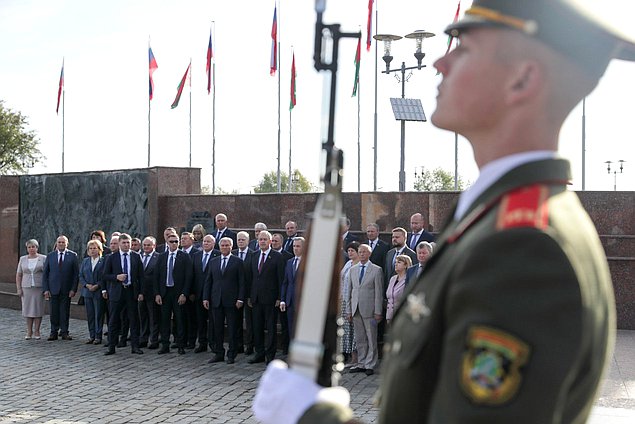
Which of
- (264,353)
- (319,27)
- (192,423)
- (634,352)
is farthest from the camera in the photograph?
(264,353)

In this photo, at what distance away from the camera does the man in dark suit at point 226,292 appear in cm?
1319

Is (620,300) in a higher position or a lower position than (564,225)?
lower

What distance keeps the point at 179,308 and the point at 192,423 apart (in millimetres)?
5630

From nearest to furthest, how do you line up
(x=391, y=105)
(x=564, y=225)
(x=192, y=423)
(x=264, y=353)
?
(x=564, y=225) → (x=192, y=423) → (x=264, y=353) → (x=391, y=105)

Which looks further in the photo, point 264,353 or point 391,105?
point 391,105

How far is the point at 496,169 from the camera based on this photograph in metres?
1.61

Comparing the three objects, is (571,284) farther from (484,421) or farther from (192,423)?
Answer: (192,423)

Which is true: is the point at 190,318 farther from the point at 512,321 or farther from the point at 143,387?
the point at 512,321

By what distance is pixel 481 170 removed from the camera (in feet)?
5.48

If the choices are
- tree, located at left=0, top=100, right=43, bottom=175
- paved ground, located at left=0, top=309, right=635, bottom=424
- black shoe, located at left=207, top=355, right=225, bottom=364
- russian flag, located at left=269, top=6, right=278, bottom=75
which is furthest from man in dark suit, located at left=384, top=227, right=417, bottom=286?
tree, located at left=0, top=100, right=43, bottom=175

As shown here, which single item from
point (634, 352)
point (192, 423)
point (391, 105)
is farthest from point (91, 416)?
point (391, 105)

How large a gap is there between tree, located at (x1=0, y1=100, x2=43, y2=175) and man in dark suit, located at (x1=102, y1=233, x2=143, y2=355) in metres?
37.3

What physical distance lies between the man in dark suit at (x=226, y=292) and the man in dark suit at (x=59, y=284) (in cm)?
365

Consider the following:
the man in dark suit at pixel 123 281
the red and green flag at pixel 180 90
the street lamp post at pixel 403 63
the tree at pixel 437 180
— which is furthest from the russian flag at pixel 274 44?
the tree at pixel 437 180
